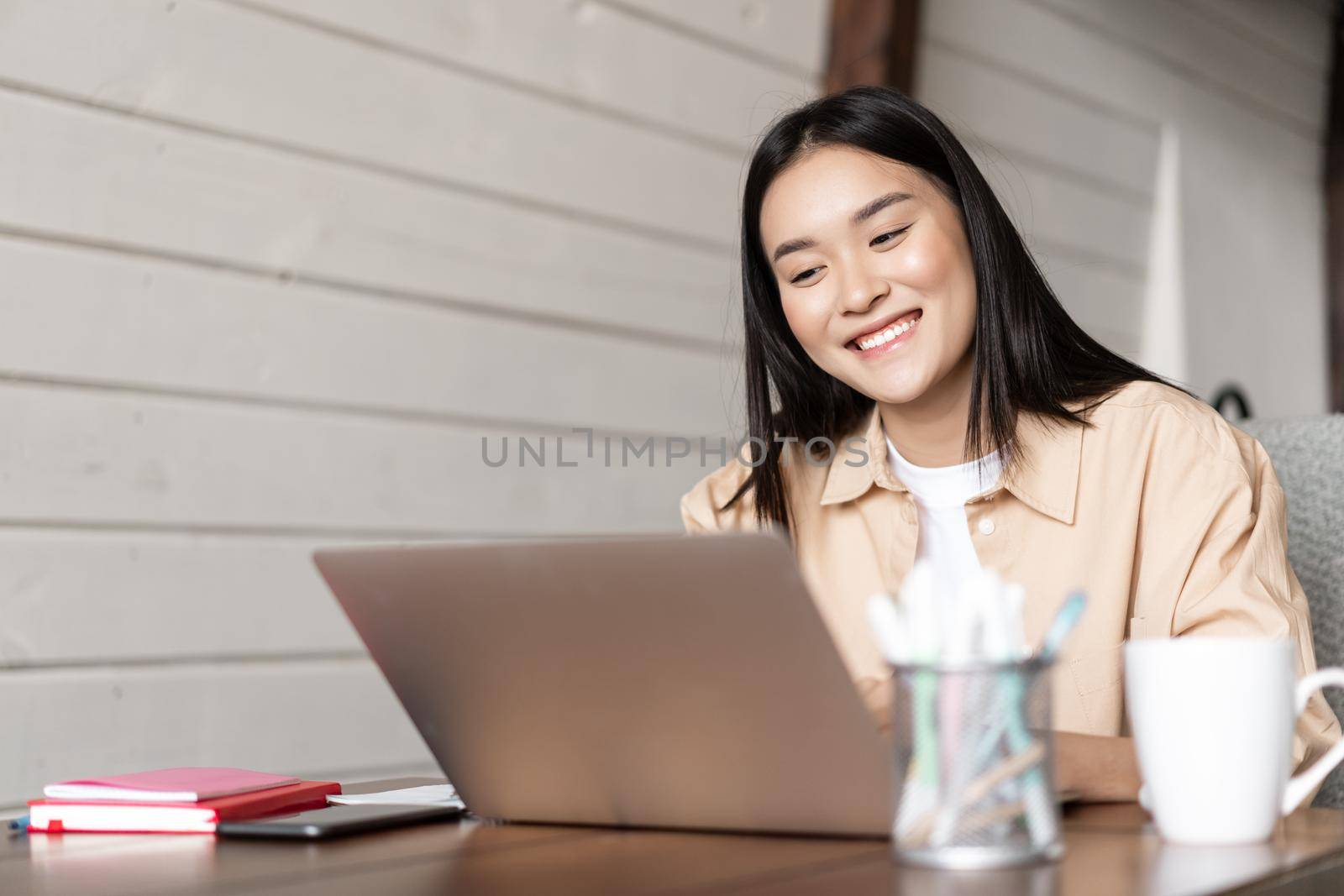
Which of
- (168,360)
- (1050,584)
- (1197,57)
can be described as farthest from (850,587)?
(1197,57)

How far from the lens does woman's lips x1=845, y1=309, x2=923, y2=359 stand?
1412 mm

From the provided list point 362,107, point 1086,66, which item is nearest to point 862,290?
point 362,107

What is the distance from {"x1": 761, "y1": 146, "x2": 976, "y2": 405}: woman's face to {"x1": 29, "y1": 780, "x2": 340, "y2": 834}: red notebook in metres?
0.74

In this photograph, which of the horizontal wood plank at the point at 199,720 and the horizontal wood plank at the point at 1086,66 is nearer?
the horizontal wood plank at the point at 199,720

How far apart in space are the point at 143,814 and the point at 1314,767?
70 centimetres

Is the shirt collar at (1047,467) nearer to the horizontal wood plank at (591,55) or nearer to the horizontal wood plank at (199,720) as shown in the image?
the horizontal wood plank at (199,720)

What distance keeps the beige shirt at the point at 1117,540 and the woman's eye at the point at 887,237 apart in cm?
22

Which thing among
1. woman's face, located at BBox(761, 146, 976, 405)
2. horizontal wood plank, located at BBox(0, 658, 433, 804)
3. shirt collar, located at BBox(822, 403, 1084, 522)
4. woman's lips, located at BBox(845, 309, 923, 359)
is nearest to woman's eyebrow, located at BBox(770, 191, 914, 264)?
woman's face, located at BBox(761, 146, 976, 405)

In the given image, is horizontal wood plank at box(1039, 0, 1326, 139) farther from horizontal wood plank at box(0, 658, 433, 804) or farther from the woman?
horizontal wood plank at box(0, 658, 433, 804)

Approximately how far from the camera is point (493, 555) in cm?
79

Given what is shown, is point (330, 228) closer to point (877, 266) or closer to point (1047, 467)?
point (877, 266)

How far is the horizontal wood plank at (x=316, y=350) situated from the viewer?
157 centimetres

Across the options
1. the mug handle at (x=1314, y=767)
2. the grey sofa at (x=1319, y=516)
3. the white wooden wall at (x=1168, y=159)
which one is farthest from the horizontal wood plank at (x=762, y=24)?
the mug handle at (x=1314, y=767)

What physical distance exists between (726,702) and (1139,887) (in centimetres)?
23
